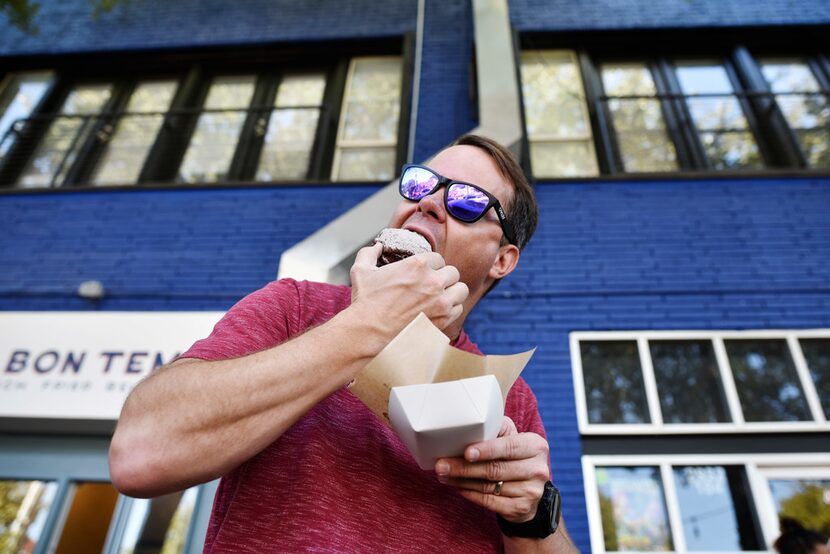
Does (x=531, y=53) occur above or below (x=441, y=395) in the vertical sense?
above

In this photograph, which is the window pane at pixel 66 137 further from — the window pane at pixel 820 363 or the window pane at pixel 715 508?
the window pane at pixel 820 363

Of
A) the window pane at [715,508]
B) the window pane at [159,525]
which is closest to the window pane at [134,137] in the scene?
the window pane at [159,525]

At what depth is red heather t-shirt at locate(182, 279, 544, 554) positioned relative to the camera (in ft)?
2.97

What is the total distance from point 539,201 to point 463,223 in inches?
133

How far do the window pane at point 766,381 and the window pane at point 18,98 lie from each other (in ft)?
26.3

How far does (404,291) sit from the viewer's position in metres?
0.95

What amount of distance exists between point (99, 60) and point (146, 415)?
23.8 feet

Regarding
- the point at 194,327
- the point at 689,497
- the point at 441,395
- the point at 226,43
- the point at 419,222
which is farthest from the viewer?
the point at 226,43

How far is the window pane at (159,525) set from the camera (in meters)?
3.41

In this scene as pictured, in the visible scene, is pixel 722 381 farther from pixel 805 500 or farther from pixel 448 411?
pixel 448 411

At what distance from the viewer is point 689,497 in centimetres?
341

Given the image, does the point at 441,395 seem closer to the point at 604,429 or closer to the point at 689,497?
the point at 604,429

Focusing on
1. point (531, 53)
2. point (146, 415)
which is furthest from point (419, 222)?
point (531, 53)

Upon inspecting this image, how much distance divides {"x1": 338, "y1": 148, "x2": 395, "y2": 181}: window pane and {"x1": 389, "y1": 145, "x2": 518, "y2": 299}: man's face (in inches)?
141
